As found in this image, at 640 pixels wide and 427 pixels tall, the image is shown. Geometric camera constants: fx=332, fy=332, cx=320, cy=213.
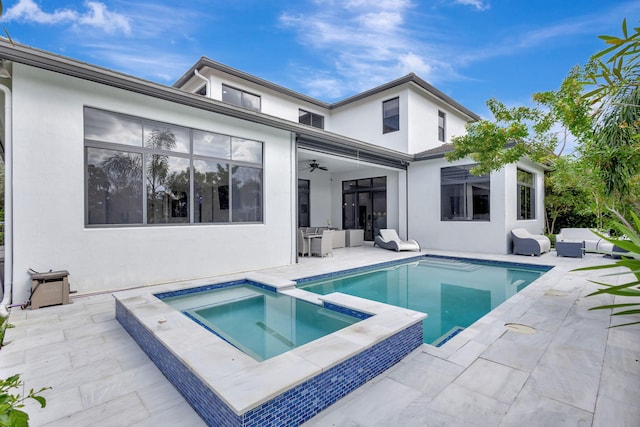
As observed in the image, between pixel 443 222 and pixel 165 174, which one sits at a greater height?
pixel 165 174

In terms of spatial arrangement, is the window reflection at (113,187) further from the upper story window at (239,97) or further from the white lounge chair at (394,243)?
the white lounge chair at (394,243)

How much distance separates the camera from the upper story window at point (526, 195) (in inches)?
486

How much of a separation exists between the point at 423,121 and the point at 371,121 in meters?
2.23

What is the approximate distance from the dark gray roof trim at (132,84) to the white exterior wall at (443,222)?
5106 mm

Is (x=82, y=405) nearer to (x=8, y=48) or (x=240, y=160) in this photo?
(x=8, y=48)

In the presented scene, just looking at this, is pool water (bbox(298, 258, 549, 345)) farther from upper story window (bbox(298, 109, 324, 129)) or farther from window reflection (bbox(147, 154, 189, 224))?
upper story window (bbox(298, 109, 324, 129))

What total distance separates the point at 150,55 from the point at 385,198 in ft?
39.5

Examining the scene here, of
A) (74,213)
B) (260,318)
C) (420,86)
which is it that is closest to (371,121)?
(420,86)

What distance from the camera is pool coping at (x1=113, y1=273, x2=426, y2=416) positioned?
2326 millimetres

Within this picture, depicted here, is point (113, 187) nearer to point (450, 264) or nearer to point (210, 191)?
point (210, 191)

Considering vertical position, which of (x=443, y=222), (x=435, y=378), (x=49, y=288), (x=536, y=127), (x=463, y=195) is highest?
(x=536, y=127)

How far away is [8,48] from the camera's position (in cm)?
478

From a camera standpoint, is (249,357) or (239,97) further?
(239,97)

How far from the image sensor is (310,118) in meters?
15.6
